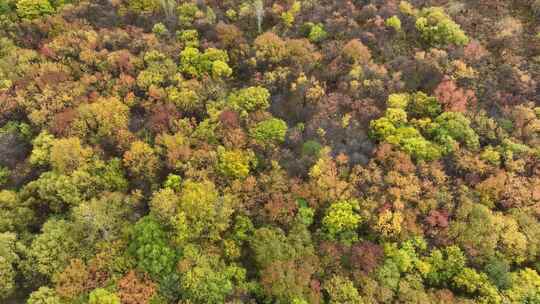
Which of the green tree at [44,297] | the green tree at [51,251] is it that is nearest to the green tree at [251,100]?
the green tree at [51,251]

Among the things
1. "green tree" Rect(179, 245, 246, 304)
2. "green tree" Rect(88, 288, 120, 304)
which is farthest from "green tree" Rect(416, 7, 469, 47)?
"green tree" Rect(88, 288, 120, 304)

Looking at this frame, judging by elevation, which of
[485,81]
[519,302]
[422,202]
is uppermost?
[485,81]

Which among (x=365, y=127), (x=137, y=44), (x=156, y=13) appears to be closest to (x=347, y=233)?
(x=365, y=127)

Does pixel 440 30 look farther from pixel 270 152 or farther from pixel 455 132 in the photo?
pixel 270 152

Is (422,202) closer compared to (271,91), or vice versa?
(422,202)

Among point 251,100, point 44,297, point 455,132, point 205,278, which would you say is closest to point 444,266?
point 455,132

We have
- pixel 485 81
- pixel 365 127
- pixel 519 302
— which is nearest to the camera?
pixel 519 302

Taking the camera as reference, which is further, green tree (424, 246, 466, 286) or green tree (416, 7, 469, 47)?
green tree (416, 7, 469, 47)

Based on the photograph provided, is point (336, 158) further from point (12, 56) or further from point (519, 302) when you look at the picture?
point (12, 56)

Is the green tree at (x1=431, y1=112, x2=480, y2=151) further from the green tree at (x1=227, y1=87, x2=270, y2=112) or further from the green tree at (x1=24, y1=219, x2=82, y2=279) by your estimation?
the green tree at (x1=24, y1=219, x2=82, y2=279)
